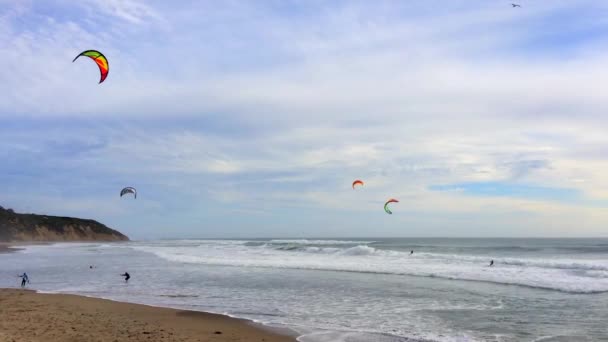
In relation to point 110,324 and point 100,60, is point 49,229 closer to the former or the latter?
point 100,60

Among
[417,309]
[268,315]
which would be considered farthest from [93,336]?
[417,309]

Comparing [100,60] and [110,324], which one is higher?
[100,60]

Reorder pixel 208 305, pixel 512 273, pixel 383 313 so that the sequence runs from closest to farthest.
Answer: pixel 383 313 < pixel 208 305 < pixel 512 273

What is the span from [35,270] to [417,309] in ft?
60.4

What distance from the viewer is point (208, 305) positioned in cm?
1255

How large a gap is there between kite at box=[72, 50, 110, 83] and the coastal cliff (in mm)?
70710

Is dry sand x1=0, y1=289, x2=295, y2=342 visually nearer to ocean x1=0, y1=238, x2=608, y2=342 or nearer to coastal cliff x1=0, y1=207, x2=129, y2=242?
ocean x1=0, y1=238, x2=608, y2=342

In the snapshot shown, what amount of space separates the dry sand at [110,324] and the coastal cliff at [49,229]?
70389mm

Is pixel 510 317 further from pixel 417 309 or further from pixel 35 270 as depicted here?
pixel 35 270

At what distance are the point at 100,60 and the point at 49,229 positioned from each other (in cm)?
8386

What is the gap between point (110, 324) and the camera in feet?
31.2

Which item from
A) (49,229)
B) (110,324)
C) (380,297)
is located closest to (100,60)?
(110,324)

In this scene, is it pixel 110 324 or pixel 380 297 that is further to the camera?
pixel 380 297

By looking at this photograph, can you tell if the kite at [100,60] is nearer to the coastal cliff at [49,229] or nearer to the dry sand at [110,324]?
the dry sand at [110,324]
